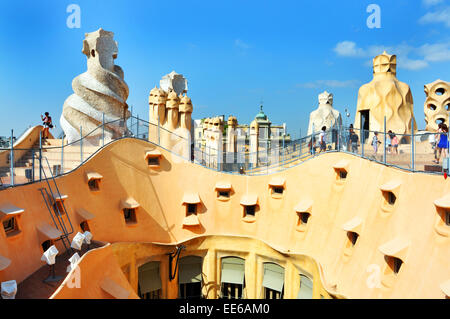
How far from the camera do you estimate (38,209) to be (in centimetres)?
1074

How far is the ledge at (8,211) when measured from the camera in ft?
29.1

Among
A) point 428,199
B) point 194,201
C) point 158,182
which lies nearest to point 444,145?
point 428,199

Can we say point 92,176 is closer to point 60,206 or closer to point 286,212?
point 60,206

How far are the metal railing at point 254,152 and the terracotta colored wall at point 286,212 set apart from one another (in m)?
0.54

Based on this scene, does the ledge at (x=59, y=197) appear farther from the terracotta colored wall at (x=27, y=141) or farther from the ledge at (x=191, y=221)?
the ledge at (x=191, y=221)

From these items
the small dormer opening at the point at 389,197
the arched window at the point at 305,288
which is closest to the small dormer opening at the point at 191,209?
the arched window at the point at 305,288

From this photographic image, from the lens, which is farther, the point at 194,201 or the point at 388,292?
the point at 194,201

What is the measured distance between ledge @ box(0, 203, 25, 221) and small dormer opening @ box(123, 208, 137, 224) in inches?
274

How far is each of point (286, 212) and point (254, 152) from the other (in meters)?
3.46

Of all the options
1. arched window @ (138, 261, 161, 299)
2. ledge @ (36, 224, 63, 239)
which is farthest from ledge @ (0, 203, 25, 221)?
arched window @ (138, 261, 161, 299)

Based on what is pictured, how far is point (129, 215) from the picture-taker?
16531 millimetres

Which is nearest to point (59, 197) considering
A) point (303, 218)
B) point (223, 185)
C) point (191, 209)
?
point (191, 209)
